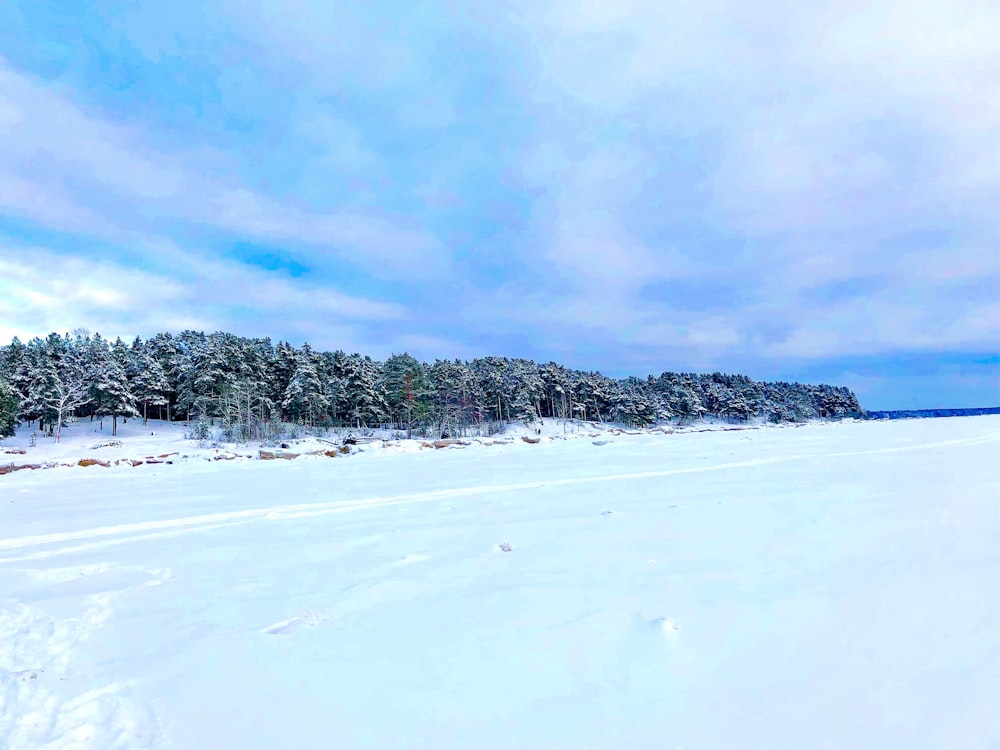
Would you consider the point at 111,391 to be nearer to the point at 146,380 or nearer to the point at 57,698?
the point at 146,380

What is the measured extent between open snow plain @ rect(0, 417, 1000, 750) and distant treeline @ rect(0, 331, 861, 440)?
37170 millimetres

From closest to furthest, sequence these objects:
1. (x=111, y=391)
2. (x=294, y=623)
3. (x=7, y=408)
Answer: (x=294, y=623)
(x=7, y=408)
(x=111, y=391)

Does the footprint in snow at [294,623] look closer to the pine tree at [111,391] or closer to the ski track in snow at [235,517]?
the ski track in snow at [235,517]

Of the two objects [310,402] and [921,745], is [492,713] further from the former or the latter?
[310,402]

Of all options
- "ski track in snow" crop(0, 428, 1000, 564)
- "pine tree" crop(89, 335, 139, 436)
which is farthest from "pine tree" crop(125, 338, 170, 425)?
"ski track in snow" crop(0, 428, 1000, 564)

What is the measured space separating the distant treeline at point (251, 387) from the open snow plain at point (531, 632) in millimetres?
37170

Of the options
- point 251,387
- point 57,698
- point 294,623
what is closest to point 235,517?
point 294,623

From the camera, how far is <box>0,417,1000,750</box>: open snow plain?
1.69 m

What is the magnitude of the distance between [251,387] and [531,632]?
5044 cm

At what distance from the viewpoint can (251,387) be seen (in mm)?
46406

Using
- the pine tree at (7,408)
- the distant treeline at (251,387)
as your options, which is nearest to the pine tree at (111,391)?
the distant treeline at (251,387)

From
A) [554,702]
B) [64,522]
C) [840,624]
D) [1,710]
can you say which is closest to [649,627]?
[554,702]

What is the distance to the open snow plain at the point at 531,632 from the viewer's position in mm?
1686

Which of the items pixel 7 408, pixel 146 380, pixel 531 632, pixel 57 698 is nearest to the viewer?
pixel 57 698
